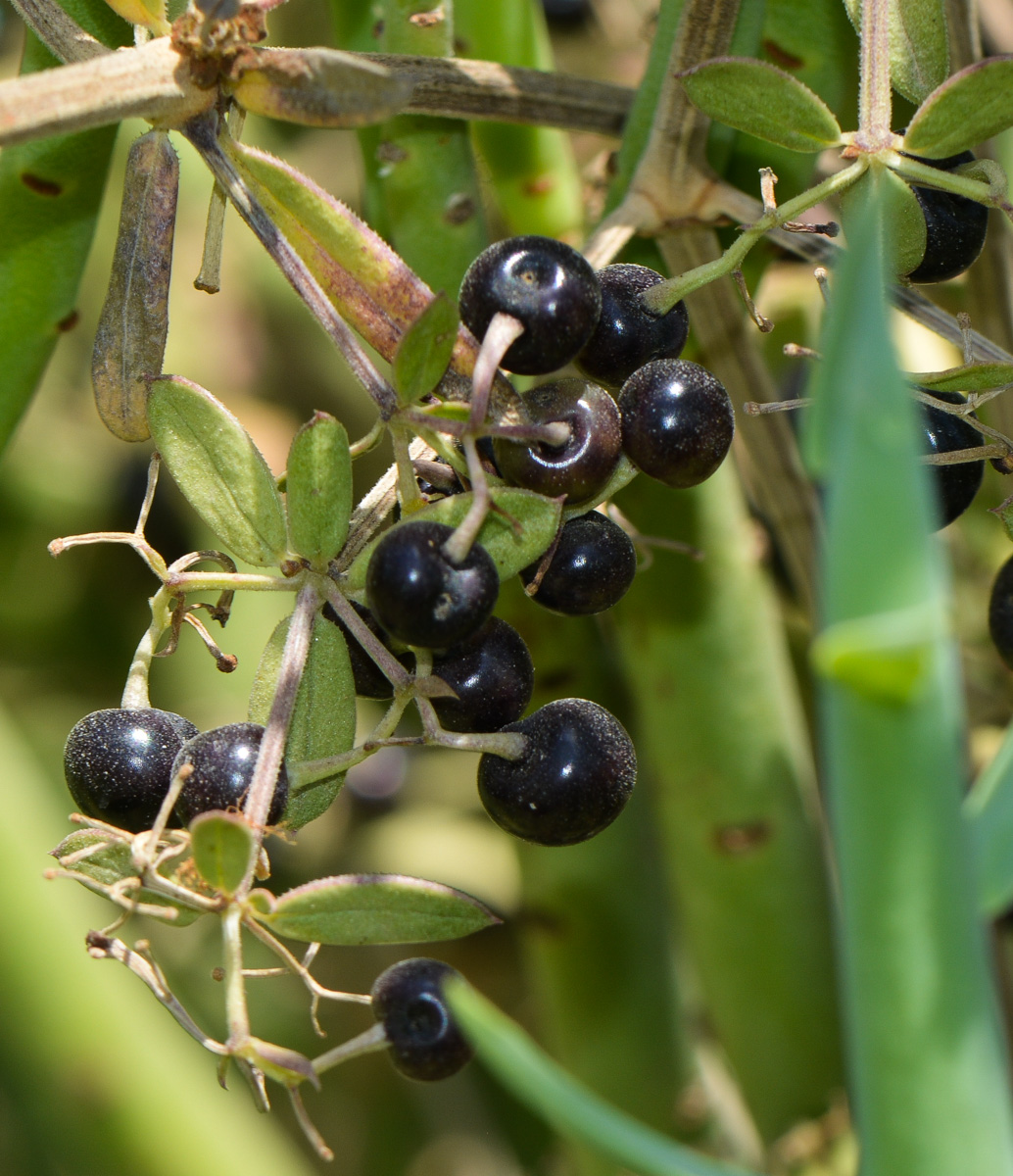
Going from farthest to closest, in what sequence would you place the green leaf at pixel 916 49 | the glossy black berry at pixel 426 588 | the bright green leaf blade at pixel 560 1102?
the green leaf at pixel 916 49
the glossy black berry at pixel 426 588
the bright green leaf blade at pixel 560 1102

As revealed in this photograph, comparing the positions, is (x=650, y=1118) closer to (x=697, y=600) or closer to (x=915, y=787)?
(x=697, y=600)

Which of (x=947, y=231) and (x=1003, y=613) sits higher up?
(x=947, y=231)

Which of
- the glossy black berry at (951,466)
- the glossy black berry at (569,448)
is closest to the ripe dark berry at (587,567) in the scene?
the glossy black berry at (569,448)

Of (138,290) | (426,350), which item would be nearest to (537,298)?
(426,350)

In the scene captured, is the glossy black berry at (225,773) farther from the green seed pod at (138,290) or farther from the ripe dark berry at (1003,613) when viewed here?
the ripe dark berry at (1003,613)

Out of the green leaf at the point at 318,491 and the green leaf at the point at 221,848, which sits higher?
the green leaf at the point at 318,491

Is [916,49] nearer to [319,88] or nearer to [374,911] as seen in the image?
[319,88]

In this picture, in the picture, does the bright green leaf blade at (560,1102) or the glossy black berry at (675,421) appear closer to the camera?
the bright green leaf blade at (560,1102)

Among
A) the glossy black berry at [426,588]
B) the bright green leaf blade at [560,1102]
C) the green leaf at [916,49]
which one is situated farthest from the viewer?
the green leaf at [916,49]
